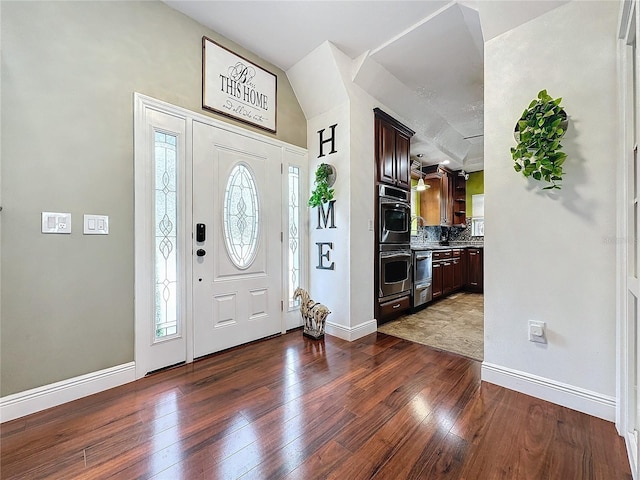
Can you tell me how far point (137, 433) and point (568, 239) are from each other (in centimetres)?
269

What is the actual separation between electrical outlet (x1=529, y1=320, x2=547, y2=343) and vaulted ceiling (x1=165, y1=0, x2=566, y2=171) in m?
1.99

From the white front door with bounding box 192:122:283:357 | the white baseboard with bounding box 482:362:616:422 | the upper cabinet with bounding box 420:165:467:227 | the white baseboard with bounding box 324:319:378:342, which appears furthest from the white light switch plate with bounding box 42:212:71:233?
the upper cabinet with bounding box 420:165:467:227

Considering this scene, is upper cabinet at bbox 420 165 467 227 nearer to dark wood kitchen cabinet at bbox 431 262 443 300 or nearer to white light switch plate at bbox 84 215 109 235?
dark wood kitchen cabinet at bbox 431 262 443 300

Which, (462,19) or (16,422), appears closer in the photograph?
(16,422)

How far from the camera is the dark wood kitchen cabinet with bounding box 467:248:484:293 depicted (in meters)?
5.24

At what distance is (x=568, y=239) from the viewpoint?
5.53 ft

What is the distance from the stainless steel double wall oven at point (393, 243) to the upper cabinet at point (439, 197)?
2030 millimetres

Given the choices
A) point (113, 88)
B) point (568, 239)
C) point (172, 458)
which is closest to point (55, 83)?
point (113, 88)

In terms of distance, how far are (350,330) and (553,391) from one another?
61.3 inches

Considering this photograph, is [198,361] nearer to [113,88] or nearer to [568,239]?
[113,88]

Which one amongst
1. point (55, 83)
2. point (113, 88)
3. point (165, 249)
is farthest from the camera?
point (165, 249)

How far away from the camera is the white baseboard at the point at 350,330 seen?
2.77 metres

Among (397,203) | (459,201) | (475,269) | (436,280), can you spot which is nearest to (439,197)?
(459,201)

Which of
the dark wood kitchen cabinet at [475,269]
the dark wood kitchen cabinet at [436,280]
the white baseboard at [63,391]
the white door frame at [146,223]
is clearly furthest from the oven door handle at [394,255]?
the white baseboard at [63,391]
